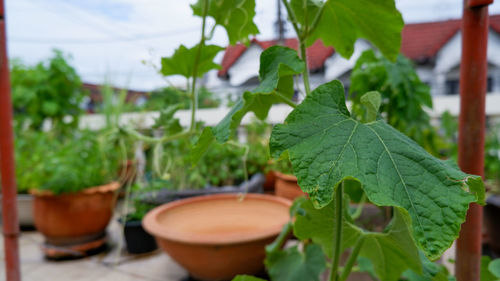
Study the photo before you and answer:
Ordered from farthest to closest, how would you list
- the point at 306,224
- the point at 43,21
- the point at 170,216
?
the point at 43,21 → the point at 170,216 → the point at 306,224

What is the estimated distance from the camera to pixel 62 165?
73.7 inches

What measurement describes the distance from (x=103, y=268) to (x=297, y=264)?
1217 millimetres

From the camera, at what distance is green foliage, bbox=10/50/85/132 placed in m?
2.74

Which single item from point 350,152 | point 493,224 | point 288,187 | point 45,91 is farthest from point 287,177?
point 45,91

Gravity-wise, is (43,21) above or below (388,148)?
above


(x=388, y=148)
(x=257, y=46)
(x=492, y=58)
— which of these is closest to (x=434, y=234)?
(x=388, y=148)

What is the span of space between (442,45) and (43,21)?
3.34m

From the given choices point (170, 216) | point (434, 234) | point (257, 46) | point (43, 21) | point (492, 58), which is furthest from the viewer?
point (43, 21)

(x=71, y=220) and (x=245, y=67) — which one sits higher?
(x=245, y=67)

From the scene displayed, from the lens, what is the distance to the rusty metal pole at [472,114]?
490 millimetres

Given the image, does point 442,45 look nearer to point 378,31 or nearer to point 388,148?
point 378,31

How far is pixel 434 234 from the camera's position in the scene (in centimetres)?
31

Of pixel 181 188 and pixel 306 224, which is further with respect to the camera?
pixel 181 188

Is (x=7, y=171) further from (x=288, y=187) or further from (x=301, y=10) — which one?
(x=288, y=187)
